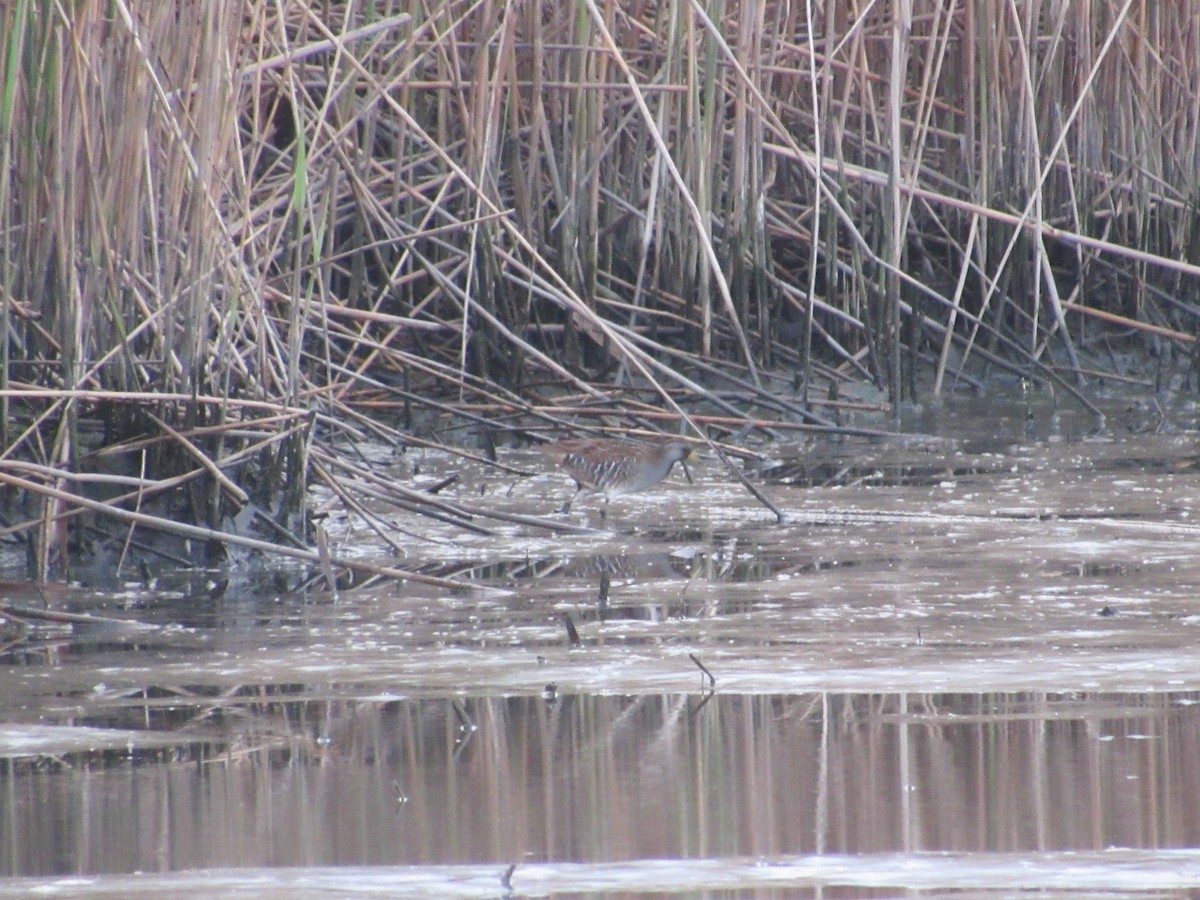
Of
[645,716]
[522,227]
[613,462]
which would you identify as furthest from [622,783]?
[522,227]

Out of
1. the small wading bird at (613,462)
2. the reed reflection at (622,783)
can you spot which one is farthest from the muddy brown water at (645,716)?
the small wading bird at (613,462)

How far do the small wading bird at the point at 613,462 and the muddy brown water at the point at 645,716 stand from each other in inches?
11.1

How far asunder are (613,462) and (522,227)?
2.25 metres

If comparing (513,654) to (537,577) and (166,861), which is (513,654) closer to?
(537,577)

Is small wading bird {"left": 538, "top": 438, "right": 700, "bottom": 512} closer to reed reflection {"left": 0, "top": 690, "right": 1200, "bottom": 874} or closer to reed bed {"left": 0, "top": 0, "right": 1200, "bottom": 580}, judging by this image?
reed bed {"left": 0, "top": 0, "right": 1200, "bottom": 580}

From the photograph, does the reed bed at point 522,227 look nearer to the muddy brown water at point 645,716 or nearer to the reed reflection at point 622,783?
the muddy brown water at point 645,716

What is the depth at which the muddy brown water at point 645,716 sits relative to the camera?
3004 millimetres

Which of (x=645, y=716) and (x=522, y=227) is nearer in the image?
(x=645, y=716)

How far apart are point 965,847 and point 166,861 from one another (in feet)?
3.69

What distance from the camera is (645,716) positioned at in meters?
3.96

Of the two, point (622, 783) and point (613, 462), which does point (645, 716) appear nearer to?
point (622, 783)

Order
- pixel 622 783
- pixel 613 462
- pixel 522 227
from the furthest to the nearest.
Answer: pixel 522 227, pixel 613 462, pixel 622 783

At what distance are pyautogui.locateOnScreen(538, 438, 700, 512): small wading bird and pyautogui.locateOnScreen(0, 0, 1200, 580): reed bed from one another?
0.14m

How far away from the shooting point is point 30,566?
5496 millimetres
